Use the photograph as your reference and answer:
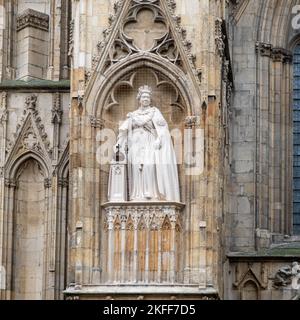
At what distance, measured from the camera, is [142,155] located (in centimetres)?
3070

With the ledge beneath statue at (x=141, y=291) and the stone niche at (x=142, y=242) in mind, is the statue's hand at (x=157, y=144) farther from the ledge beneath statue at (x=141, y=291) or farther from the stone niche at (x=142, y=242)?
the ledge beneath statue at (x=141, y=291)

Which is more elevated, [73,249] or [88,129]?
[88,129]

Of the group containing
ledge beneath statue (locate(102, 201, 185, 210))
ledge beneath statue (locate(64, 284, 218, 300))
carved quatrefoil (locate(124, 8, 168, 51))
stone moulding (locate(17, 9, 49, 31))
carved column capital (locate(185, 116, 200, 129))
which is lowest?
ledge beneath statue (locate(64, 284, 218, 300))

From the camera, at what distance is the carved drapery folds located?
30328 millimetres

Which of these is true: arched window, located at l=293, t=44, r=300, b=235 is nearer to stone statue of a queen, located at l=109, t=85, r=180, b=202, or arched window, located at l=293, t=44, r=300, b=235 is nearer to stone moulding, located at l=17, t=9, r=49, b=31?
stone statue of a queen, located at l=109, t=85, r=180, b=202

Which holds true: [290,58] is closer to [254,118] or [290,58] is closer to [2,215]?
[254,118]

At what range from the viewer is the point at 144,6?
31.1 metres

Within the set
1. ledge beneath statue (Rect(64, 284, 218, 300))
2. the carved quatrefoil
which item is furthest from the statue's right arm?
ledge beneath statue (Rect(64, 284, 218, 300))

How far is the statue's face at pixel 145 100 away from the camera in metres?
31.0

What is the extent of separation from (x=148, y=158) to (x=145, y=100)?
964mm

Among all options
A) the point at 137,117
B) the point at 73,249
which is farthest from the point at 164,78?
the point at 73,249

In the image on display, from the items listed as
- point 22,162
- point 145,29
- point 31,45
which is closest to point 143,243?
point 145,29

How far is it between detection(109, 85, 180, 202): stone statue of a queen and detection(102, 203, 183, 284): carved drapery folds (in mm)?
209
